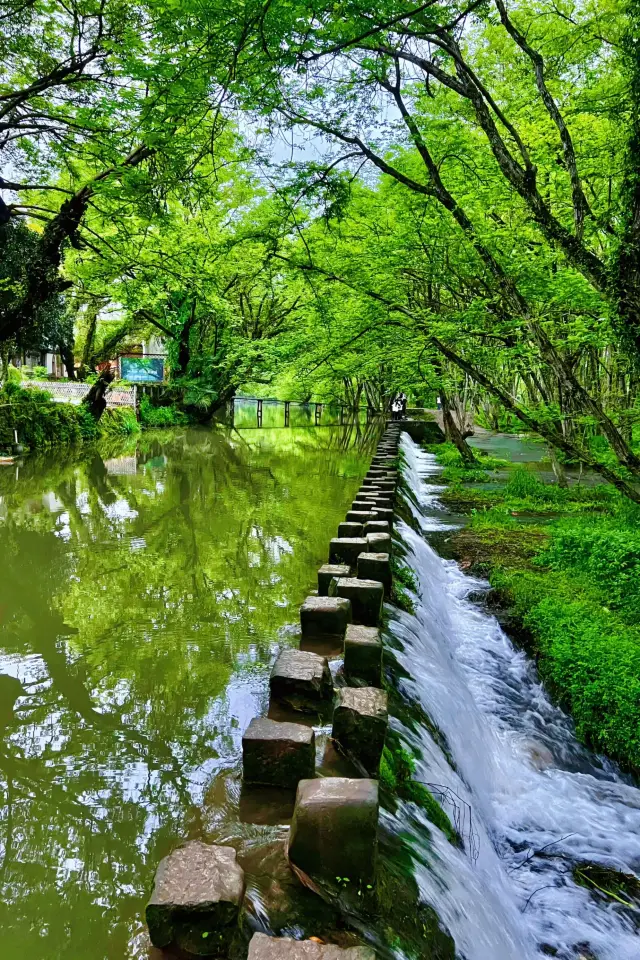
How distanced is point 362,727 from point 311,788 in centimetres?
66

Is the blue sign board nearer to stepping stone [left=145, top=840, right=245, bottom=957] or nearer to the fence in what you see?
the fence

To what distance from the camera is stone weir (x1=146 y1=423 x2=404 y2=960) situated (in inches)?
66.1

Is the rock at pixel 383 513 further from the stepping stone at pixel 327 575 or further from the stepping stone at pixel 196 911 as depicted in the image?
the stepping stone at pixel 196 911

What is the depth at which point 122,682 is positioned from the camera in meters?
4.59

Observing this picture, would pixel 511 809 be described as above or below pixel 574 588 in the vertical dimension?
below

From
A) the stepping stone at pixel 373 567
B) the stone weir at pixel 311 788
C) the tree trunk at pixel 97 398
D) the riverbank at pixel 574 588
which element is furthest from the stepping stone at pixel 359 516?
the tree trunk at pixel 97 398

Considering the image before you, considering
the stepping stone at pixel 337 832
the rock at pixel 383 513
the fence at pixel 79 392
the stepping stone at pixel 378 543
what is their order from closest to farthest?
the stepping stone at pixel 337 832, the stepping stone at pixel 378 543, the rock at pixel 383 513, the fence at pixel 79 392

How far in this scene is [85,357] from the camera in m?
32.0

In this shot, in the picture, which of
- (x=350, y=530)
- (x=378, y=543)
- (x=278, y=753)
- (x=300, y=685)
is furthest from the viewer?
(x=350, y=530)

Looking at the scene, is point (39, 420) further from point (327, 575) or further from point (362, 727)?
point (362, 727)

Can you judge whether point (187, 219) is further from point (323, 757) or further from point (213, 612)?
point (323, 757)

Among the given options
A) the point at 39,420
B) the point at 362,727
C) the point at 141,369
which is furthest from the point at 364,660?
the point at 141,369

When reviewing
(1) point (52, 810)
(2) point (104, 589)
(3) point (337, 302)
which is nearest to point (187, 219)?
(3) point (337, 302)

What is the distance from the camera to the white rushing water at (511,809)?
287 centimetres
